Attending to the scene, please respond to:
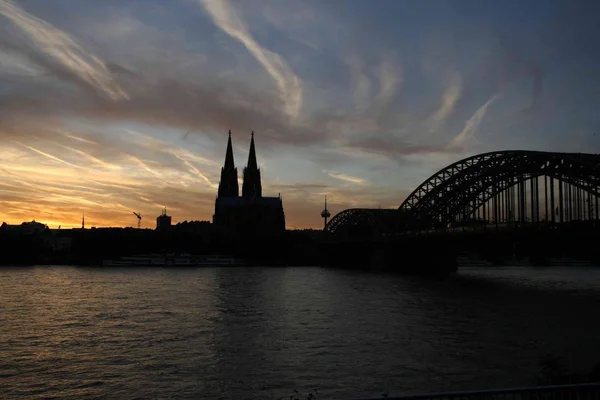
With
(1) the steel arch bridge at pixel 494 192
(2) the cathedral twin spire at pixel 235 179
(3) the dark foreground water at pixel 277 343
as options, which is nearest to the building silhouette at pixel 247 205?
(2) the cathedral twin spire at pixel 235 179

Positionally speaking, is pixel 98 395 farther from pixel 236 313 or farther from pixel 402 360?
pixel 236 313

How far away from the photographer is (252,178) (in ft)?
567

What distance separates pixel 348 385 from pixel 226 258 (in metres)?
98.4

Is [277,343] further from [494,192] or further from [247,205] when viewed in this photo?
[247,205]

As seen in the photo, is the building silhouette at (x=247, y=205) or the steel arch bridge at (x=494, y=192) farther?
the building silhouette at (x=247, y=205)

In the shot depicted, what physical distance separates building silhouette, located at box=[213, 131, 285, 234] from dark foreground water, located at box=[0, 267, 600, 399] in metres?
108

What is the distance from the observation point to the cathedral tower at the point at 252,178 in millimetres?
170875

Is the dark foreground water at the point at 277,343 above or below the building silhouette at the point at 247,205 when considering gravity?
below

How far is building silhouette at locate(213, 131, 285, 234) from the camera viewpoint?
15425 cm

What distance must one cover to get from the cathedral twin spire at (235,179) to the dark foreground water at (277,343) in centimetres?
12541

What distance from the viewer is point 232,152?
568ft

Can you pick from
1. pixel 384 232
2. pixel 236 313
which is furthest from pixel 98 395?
pixel 384 232

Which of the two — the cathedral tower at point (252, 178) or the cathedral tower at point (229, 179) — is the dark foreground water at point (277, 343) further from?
the cathedral tower at point (229, 179)

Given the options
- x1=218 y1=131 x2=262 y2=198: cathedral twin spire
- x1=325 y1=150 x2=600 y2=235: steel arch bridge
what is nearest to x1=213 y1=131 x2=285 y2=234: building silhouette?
x1=218 y1=131 x2=262 y2=198: cathedral twin spire
